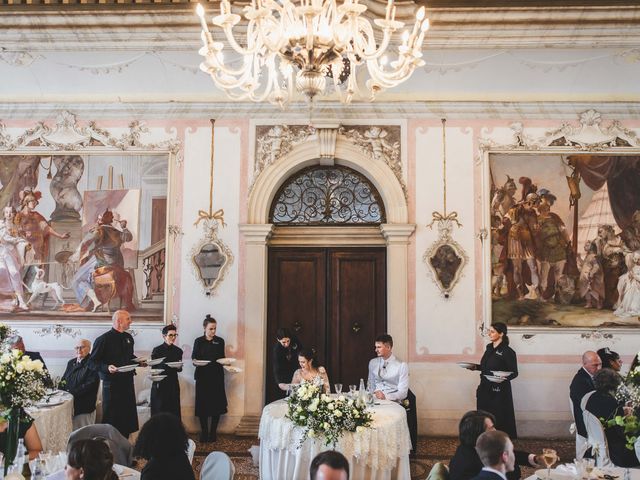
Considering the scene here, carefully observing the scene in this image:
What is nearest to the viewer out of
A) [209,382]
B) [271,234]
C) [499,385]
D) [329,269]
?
[499,385]

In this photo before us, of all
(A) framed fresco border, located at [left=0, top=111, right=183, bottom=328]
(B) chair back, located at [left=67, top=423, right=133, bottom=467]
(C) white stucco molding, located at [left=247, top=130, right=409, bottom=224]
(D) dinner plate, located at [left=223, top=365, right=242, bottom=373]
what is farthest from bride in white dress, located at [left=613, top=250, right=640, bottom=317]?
(B) chair back, located at [left=67, top=423, right=133, bottom=467]

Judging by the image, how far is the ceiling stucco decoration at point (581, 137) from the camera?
343 inches

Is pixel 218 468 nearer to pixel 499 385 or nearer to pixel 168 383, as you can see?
pixel 168 383

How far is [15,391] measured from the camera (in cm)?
405

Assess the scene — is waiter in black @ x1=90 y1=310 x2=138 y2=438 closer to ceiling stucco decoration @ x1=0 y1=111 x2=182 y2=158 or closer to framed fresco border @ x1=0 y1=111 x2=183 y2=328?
framed fresco border @ x1=0 y1=111 x2=183 y2=328

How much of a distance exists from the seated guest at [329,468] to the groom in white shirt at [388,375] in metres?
3.65

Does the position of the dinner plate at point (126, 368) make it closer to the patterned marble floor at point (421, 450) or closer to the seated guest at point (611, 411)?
the patterned marble floor at point (421, 450)

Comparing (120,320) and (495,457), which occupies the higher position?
(120,320)

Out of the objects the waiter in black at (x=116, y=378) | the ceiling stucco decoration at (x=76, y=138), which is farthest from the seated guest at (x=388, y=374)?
the ceiling stucco decoration at (x=76, y=138)

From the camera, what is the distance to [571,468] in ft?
14.2

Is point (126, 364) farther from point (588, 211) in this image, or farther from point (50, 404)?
point (588, 211)

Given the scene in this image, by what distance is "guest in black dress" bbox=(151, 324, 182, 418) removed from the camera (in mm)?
7473

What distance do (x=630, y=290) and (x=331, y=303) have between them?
4.26 metres

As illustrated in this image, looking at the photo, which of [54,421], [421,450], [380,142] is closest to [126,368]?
[54,421]
